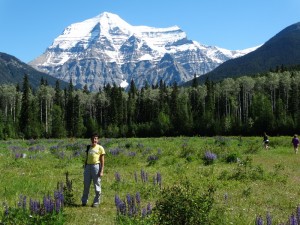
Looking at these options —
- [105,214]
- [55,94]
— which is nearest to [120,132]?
[55,94]

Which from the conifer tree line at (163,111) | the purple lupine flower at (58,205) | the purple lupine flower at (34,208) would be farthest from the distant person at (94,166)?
the conifer tree line at (163,111)

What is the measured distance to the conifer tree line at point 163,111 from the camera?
293 ft

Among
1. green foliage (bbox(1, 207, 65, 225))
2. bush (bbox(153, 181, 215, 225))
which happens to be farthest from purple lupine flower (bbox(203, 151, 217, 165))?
green foliage (bbox(1, 207, 65, 225))

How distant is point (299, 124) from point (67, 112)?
71074mm

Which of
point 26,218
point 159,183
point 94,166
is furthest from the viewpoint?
point 159,183

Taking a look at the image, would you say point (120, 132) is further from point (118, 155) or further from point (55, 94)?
point (118, 155)

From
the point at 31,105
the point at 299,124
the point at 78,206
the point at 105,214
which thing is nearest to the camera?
the point at 105,214

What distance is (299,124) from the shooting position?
7831 centimetres

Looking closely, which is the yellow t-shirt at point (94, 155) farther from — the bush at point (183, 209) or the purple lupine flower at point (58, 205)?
the bush at point (183, 209)

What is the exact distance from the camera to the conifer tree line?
293 feet

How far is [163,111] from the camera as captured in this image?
113 metres

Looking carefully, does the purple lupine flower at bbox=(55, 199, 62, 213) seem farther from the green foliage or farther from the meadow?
the green foliage

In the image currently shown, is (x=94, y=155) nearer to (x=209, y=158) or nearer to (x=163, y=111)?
(x=209, y=158)

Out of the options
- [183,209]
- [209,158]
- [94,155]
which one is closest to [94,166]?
[94,155]
